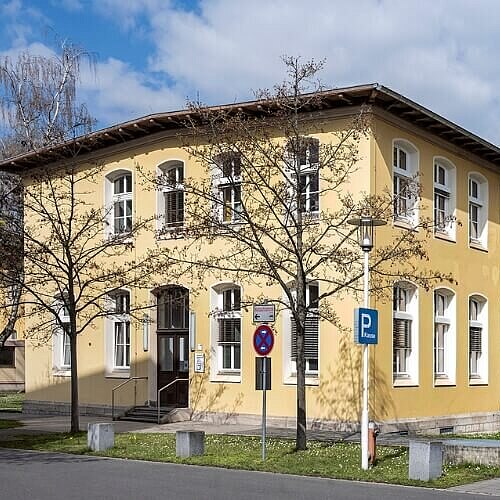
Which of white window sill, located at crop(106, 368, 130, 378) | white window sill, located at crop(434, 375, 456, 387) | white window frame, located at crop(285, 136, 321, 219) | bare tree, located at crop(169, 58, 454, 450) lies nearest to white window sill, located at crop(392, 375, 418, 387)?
white window sill, located at crop(434, 375, 456, 387)

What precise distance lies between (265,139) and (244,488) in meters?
8.26

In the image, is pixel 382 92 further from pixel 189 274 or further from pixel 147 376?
pixel 147 376

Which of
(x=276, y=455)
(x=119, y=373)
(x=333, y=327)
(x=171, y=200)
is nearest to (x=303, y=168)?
(x=333, y=327)

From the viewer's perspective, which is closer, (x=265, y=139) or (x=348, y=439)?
(x=265, y=139)

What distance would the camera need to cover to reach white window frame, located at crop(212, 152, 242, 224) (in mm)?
20927

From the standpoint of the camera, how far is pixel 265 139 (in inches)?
824

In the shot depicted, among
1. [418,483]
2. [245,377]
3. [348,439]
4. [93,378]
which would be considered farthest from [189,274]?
[418,483]

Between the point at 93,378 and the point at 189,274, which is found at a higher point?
the point at 189,274

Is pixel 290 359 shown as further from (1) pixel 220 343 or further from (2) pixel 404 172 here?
(2) pixel 404 172

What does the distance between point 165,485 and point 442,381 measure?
48.2 ft

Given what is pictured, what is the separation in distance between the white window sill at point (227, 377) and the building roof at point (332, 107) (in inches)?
271

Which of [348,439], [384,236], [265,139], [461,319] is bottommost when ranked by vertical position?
[348,439]

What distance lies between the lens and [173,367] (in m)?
29.2

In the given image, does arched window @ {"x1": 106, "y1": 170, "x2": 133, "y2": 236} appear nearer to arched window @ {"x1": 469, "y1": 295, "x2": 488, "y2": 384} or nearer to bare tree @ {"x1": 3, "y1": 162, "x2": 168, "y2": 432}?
bare tree @ {"x1": 3, "y1": 162, "x2": 168, "y2": 432}
